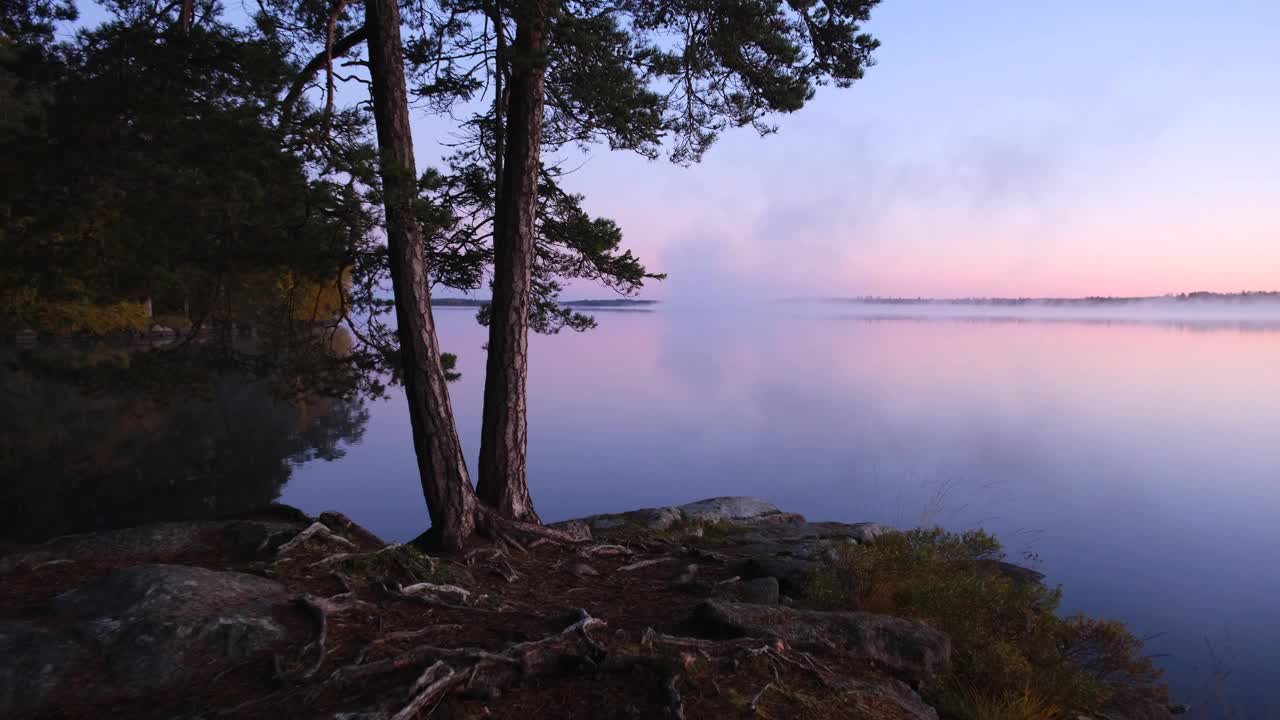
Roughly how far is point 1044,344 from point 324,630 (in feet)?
240

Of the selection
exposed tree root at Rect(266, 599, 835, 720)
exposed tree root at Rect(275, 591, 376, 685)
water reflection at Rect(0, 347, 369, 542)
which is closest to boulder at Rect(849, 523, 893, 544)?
exposed tree root at Rect(266, 599, 835, 720)

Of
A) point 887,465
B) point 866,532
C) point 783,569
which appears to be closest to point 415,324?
point 783,569

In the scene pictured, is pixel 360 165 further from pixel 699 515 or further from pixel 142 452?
pixel 142 452

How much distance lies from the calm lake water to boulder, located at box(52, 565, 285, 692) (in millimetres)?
9110

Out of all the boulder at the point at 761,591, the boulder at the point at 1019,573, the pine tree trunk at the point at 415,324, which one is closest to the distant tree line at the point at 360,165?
the pine tree trunk at the point at 415,324

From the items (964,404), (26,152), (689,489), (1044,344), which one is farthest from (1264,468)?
(1044,344)

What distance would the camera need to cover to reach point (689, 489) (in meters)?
19.3

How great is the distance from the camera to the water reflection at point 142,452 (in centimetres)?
1605

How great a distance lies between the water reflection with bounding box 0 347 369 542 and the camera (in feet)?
52.6

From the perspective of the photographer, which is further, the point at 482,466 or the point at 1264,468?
the point at 1264,468

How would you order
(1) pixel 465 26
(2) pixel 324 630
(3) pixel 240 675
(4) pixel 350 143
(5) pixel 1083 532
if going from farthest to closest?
(5) pixel 1083 532
(1) pixel 465 26
(4) pixel 350 143
(2) pixel 324 630
(3) pixel 240 675

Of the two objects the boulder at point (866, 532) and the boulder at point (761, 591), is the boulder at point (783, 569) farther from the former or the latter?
the boulder at point (866, 532)

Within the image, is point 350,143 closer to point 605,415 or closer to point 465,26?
point 465,26

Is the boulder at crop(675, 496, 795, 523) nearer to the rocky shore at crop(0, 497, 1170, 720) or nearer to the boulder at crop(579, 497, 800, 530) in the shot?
the boulder at crop(579, 497, 800, 530)
